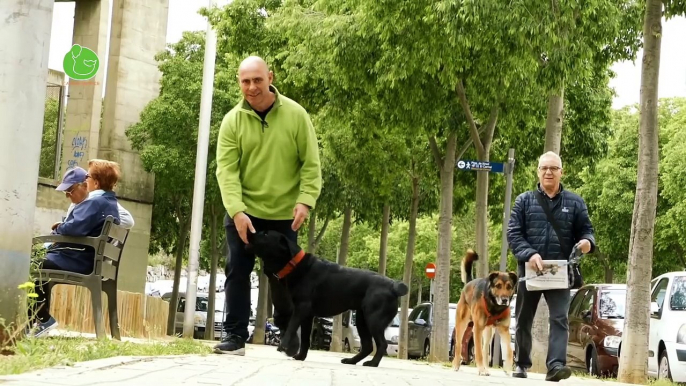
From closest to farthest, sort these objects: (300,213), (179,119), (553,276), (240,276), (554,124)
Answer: (300,213), (240,276), (553,276), (554,124), (179,119)

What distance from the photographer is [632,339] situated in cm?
1391

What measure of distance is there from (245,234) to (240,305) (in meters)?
0.69

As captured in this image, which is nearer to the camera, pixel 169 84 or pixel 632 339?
pixel 632 339

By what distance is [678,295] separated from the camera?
16.0 meters

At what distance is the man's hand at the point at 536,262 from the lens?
9758 millimetres

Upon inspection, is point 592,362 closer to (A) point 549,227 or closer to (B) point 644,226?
(B) point 644,226

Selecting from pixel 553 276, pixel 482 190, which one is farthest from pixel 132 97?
pixel 553 276

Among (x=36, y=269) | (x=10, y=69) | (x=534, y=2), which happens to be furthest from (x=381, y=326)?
(x=534, y=2)

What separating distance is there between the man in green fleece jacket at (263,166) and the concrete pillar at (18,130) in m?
1.74

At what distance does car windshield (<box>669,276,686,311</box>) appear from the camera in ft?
51.9

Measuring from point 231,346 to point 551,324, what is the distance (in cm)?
294

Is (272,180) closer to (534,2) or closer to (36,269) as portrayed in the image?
(36,269)

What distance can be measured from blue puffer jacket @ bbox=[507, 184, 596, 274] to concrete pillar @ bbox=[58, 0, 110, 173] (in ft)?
80.6

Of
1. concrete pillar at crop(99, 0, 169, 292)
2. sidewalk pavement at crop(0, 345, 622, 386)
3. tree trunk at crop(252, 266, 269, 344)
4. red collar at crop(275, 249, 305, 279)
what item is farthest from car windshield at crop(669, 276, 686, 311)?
concrete pillar at crop(99, 0, 169, 292)
